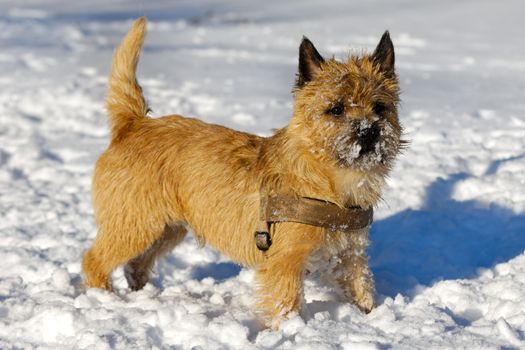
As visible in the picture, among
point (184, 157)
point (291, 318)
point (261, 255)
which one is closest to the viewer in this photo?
point (291, 318)

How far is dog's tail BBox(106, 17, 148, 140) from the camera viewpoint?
4.27 meters

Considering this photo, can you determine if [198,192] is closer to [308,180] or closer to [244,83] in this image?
[308,180]

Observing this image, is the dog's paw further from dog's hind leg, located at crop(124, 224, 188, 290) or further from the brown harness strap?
dog's hind leg, located at crop(124, 224, 188, 290)

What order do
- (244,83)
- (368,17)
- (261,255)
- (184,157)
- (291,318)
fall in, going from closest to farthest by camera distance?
(291,318) < (261,255) < (184,157) < (244,83) < (368,17)

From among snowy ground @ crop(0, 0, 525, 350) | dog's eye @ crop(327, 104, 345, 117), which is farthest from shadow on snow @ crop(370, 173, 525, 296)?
dog's eye @ crop(327, 104, 345, 117)

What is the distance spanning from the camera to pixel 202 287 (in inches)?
169

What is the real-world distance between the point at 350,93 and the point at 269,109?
5.27 m

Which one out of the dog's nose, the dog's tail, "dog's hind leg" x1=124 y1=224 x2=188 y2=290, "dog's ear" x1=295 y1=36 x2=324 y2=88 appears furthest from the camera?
"dog's hind leg" x1=124 y1=224 x2=188 y2=290

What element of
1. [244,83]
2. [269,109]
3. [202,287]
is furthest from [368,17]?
[202,287]

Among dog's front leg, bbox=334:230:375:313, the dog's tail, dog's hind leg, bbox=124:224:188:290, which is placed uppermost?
the dog's tail

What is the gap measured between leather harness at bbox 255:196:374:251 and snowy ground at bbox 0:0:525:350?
0.43 metres

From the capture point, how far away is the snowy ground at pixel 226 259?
3381 millimetres

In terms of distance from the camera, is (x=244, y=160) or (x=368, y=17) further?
(x=368, y=17)

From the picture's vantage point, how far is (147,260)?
4422 millimetres
